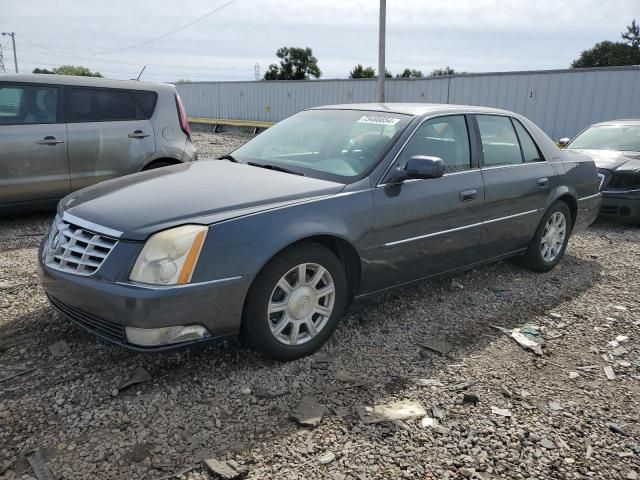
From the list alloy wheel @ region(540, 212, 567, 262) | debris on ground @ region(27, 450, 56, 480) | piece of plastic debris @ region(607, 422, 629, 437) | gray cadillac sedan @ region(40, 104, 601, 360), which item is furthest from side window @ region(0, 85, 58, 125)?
piece of plastic debris @ region(607, 422, 629, 437)

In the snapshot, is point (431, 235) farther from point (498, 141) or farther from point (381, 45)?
point (381, 45)

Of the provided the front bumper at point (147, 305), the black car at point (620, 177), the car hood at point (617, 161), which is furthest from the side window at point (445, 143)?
the black car at point (620, 177)

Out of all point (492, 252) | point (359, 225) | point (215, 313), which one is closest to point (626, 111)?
point (492, 252)

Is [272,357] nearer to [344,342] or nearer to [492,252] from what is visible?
[344,342]

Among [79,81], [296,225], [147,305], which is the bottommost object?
[147,305]

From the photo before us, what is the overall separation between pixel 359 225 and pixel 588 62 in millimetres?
60624

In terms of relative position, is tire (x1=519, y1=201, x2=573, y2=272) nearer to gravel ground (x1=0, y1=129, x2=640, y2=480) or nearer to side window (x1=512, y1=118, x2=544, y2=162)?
side window (x1=512, y1=118, x2=544, y2=162)

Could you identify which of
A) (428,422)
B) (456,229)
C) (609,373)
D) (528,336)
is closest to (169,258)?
(428,422)

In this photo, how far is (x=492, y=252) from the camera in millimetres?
4641

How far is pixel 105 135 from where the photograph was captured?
6.55 m

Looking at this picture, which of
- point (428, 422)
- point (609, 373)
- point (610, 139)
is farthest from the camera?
point (610, 139)

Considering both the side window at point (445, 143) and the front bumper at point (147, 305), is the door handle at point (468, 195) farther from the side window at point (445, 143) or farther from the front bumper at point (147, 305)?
the front bumper at point (147, 305)

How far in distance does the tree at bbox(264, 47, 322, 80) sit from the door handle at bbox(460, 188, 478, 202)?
5274 centimetres

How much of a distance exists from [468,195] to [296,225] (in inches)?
65.9
